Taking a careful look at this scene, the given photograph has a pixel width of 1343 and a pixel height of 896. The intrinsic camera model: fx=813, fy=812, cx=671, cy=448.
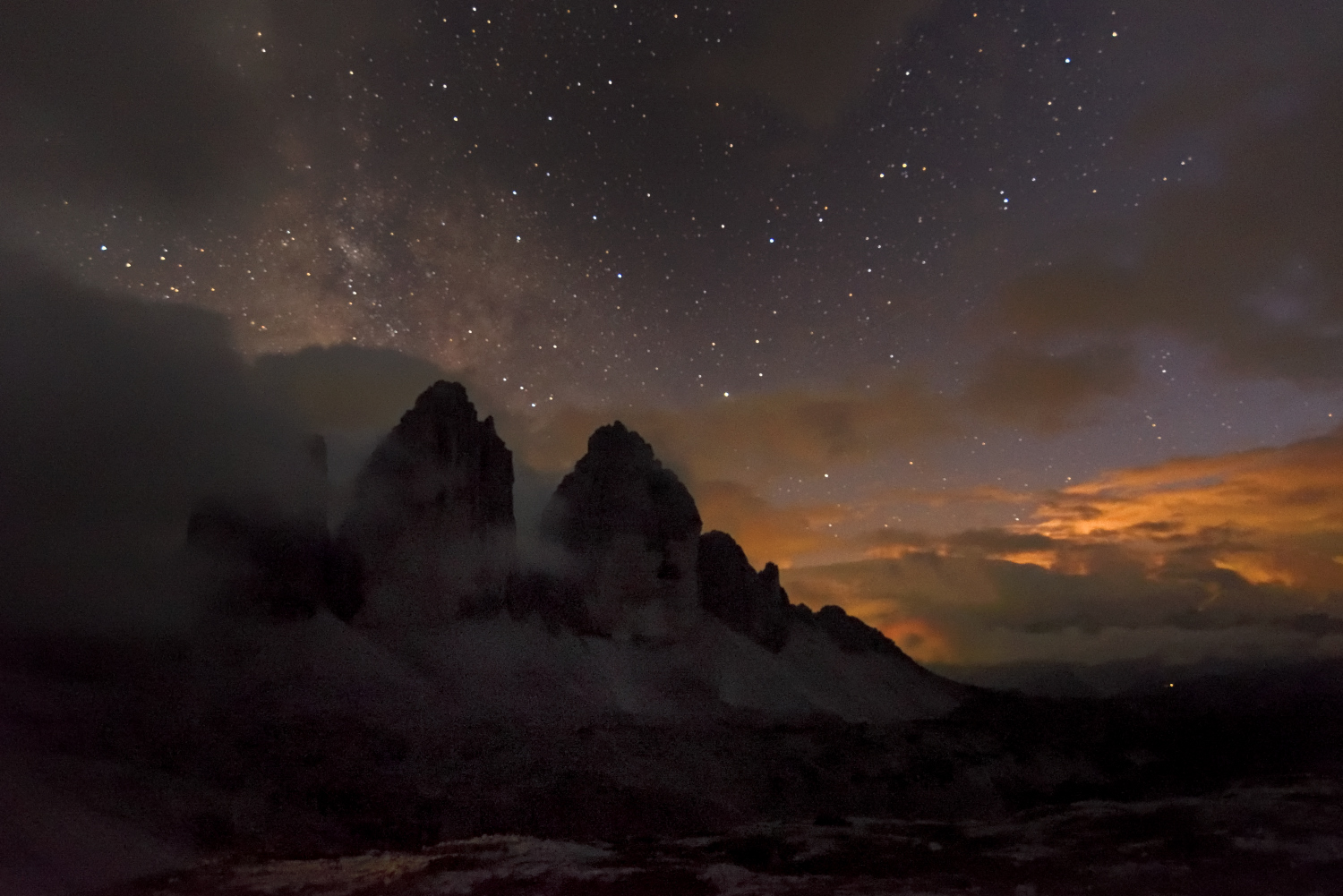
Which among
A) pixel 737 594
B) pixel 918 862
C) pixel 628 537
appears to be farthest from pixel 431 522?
pixel 918 862

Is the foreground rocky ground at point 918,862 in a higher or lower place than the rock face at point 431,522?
lower

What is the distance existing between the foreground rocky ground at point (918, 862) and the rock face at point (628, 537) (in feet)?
216

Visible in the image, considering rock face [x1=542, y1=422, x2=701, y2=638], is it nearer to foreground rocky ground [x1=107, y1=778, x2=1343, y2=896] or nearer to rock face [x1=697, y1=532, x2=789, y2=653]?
rock face [x1=697, y1=532, x2=789, y2=653]

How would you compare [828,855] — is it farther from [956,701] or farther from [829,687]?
[956,701]

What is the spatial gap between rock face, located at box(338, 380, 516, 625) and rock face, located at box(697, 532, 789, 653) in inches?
1242

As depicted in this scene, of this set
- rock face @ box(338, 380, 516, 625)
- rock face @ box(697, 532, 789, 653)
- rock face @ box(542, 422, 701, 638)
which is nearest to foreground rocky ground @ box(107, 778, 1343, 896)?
rock face @ box(338, 380, 516, 625)

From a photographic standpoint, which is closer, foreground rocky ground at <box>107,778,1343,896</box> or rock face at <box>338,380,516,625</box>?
foreground rocky ground at <box>107,778,1343,896</box>

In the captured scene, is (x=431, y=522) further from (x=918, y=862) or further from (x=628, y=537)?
(x=918, y=862)

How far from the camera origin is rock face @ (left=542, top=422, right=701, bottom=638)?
103m

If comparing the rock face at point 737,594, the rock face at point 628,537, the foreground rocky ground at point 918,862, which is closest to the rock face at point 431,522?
the rock face at point 628,537

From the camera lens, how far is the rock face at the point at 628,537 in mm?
103375

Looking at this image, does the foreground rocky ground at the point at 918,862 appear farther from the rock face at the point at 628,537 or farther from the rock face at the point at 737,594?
the rock face at the point at 737,594

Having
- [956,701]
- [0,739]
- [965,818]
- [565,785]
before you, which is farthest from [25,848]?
[956,701]

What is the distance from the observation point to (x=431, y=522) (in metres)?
89.8
